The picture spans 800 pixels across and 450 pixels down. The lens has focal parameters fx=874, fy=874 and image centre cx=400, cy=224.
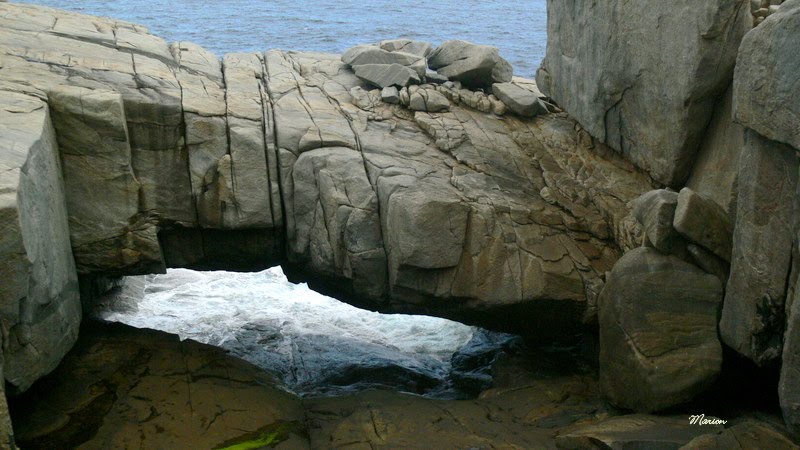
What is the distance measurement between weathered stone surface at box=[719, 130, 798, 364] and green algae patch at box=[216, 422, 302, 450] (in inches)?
136

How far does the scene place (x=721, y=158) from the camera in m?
6.64

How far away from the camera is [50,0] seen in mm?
16953

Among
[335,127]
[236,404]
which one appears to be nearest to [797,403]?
[236,404]

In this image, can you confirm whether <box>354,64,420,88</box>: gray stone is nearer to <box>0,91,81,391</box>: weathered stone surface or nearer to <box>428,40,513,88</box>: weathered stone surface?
<box>428,40,513,88</box>: weathered stone surface

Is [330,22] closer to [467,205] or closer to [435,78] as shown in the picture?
[435,78]

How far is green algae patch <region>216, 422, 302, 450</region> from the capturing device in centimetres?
671

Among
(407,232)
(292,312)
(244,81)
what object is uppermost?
(244,81)

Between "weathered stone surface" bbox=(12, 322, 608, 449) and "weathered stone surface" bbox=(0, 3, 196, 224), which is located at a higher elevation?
"weathered stone surface" bbox=(0, 3, 196, 224)

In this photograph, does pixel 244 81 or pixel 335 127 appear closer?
pixel 335 127

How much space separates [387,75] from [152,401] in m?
4.33

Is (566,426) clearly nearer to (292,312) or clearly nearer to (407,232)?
(407,232)

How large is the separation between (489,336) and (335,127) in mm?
3041

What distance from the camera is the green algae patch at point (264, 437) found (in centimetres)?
671

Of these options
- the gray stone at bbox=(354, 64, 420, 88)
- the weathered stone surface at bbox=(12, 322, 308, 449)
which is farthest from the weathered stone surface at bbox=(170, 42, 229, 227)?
the gray stone at bbox=(354, 64, 420, 88)
